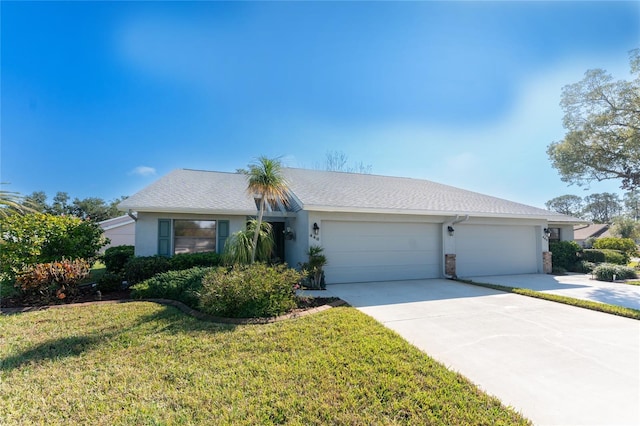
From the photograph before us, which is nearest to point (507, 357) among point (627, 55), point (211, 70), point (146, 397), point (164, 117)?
point (146, 397)

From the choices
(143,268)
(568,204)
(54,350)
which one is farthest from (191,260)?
(568,204)

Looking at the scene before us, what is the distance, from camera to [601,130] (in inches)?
531

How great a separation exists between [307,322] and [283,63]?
8.22 metres

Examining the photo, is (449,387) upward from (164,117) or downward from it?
downward

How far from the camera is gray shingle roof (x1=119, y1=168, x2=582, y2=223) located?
9762 mm

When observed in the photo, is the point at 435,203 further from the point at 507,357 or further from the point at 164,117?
the point at 164,117

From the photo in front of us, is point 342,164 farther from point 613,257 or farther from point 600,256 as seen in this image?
point 613,257

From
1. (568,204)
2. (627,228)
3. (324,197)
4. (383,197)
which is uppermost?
(568,204)

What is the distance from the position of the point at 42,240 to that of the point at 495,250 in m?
16.5

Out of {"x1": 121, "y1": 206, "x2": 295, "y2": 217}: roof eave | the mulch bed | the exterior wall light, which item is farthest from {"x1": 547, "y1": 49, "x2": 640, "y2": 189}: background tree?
the mulch bed

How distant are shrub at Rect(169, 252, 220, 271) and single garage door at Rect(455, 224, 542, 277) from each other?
9677 mm

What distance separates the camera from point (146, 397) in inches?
123

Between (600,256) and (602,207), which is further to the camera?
(602,207)

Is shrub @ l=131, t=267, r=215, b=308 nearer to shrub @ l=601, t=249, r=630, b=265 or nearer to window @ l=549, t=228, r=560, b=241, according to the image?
window @ l=549, t=228, r=560, b=241
